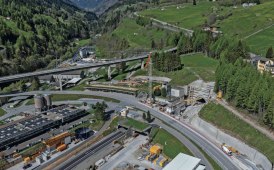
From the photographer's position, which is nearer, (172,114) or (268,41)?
(172,114)

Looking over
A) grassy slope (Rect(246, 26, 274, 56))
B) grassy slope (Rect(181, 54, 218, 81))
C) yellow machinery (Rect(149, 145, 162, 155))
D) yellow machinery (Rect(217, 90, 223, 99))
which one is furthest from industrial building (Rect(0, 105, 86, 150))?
grassy slope (Rect(246, 26, 274, 56))

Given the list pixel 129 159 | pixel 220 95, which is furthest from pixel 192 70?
pixel 129 159

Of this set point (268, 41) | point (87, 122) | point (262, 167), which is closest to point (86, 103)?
point (87, 122)

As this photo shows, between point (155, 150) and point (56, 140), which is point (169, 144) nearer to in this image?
point (155, 150)

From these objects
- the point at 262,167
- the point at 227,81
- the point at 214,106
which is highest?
the point at 227,81

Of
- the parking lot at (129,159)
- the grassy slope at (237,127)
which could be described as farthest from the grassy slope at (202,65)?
the parking lot at (129,159)

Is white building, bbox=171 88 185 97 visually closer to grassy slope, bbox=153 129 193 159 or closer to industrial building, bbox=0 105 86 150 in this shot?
grassy slope, bbox=153 129 193 159

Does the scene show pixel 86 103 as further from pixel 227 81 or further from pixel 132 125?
pixel 227 81
